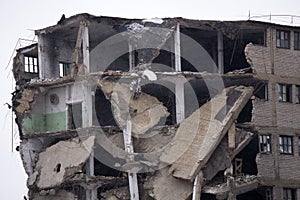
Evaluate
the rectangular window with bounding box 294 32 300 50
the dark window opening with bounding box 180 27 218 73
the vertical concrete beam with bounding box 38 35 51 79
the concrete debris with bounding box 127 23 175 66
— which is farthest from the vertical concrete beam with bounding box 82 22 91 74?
the rectangular window with bounding box 294 32 300 50

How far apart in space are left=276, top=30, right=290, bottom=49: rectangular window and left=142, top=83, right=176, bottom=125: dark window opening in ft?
18.8

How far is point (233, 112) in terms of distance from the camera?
33375 mm

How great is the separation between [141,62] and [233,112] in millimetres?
5069

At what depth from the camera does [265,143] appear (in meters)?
35.0

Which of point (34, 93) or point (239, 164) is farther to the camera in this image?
point (34, 93)

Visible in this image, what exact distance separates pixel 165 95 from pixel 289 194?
7880 millimetres

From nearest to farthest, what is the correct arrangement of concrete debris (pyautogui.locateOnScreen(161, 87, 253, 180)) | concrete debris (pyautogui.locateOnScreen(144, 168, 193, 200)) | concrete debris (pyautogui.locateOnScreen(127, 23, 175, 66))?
concrete debris (pyautogui.locateOnScreen(144, 168, 193, 200))
concrete debris (pyautogui.locateOnScreen(161, 87, 253, 180))
concrete debris (pyautogui.locateOnScreen(127, 23, 175, 66))

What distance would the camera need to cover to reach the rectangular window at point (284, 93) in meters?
35.8

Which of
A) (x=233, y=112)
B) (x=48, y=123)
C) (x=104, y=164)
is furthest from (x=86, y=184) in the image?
(x=233, y=112)

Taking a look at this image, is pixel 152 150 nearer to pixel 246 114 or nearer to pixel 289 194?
pixel 246 114

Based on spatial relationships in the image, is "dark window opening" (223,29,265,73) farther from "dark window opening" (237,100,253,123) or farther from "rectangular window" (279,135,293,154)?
"rectangular window" (279,135,293,154)

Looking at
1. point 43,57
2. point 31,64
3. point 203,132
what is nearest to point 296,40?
point 203,132

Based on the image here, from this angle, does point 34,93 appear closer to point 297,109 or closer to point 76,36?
point 76,36

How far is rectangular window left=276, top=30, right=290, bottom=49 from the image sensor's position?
3625 centimetres
